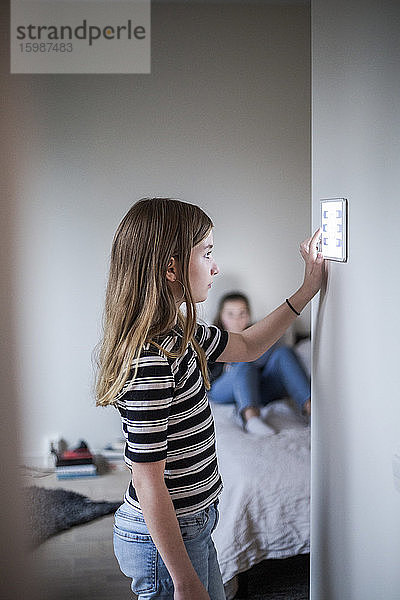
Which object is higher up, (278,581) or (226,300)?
(226,300)

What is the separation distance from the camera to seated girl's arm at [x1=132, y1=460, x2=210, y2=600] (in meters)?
1.14

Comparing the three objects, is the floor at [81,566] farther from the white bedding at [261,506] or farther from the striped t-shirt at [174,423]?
the striped t-shirt at [174,423]

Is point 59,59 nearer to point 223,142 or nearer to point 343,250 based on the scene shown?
point 223,142

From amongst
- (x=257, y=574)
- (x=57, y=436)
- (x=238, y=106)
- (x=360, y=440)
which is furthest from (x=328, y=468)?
(x=238, y=106)

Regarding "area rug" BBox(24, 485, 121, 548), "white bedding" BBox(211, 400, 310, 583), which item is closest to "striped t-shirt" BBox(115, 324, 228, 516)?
"white bedding" BBox(211, 400, 310, 583)

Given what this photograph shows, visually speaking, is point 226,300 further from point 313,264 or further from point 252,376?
point 313,264

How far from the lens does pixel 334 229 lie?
1227 millimetres

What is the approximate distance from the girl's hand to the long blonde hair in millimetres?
206

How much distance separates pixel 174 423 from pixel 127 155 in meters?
2.23

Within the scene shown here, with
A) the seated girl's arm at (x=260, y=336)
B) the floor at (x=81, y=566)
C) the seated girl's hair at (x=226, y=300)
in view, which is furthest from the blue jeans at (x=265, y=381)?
the seated girl's arm at (x=260, y=336)

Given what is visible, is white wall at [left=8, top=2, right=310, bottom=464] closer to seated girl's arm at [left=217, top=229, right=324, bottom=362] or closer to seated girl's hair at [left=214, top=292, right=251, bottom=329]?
seated girl's hair at [left=214, top=292, right=251, bottom=329]

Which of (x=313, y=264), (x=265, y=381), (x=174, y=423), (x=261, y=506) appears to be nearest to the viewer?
(x=174, y=423)

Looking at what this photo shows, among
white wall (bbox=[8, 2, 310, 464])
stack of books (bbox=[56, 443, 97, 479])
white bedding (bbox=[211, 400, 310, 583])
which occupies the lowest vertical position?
stack of books (bbox=[56, 443, 97, 479])

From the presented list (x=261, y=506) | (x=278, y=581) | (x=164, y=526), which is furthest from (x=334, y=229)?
(x=278, y=581)
